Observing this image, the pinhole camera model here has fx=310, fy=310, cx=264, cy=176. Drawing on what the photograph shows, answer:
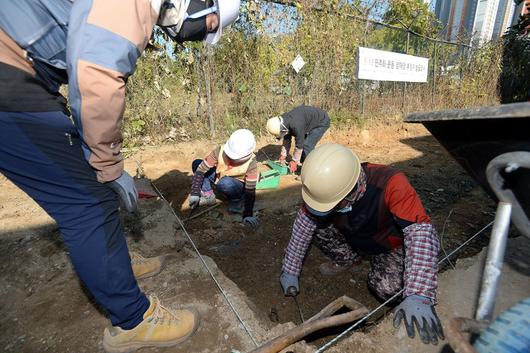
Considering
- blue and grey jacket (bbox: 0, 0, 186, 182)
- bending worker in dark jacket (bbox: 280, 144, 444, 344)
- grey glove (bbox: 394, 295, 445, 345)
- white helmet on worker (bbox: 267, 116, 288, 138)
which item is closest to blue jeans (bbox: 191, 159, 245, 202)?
white helmet on worker (bbox: 267, 116, 288, 138)

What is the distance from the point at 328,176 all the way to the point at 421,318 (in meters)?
0.87

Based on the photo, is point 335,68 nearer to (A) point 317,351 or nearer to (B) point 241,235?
(B) point 241,235

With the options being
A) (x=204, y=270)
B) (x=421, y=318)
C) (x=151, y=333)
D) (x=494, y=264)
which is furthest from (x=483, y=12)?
(x=151, y=333)

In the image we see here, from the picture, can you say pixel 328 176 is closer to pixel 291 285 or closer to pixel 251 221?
pixel 291 285

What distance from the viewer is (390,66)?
7.32m

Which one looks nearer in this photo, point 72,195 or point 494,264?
point 494,264

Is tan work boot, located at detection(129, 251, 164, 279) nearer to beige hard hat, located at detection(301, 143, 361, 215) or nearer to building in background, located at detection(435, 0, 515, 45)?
beige hard hat, located at detection(301, 143, 361, 215)

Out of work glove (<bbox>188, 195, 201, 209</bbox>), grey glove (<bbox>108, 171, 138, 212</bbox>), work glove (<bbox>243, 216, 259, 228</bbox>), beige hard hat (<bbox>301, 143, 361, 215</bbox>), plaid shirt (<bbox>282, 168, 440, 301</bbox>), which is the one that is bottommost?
work glove (<bbox>243, 216, 259, 228</bbox>)

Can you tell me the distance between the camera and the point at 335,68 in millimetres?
7016

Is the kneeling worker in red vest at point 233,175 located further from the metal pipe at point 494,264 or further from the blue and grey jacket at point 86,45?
the metal pipe at point 494,264

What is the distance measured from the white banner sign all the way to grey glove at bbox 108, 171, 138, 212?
6332 millimetres

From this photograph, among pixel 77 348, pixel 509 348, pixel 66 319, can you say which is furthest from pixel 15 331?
pixel 509 348

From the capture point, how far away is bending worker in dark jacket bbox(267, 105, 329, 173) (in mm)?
4879

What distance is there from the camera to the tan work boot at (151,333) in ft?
4.94
